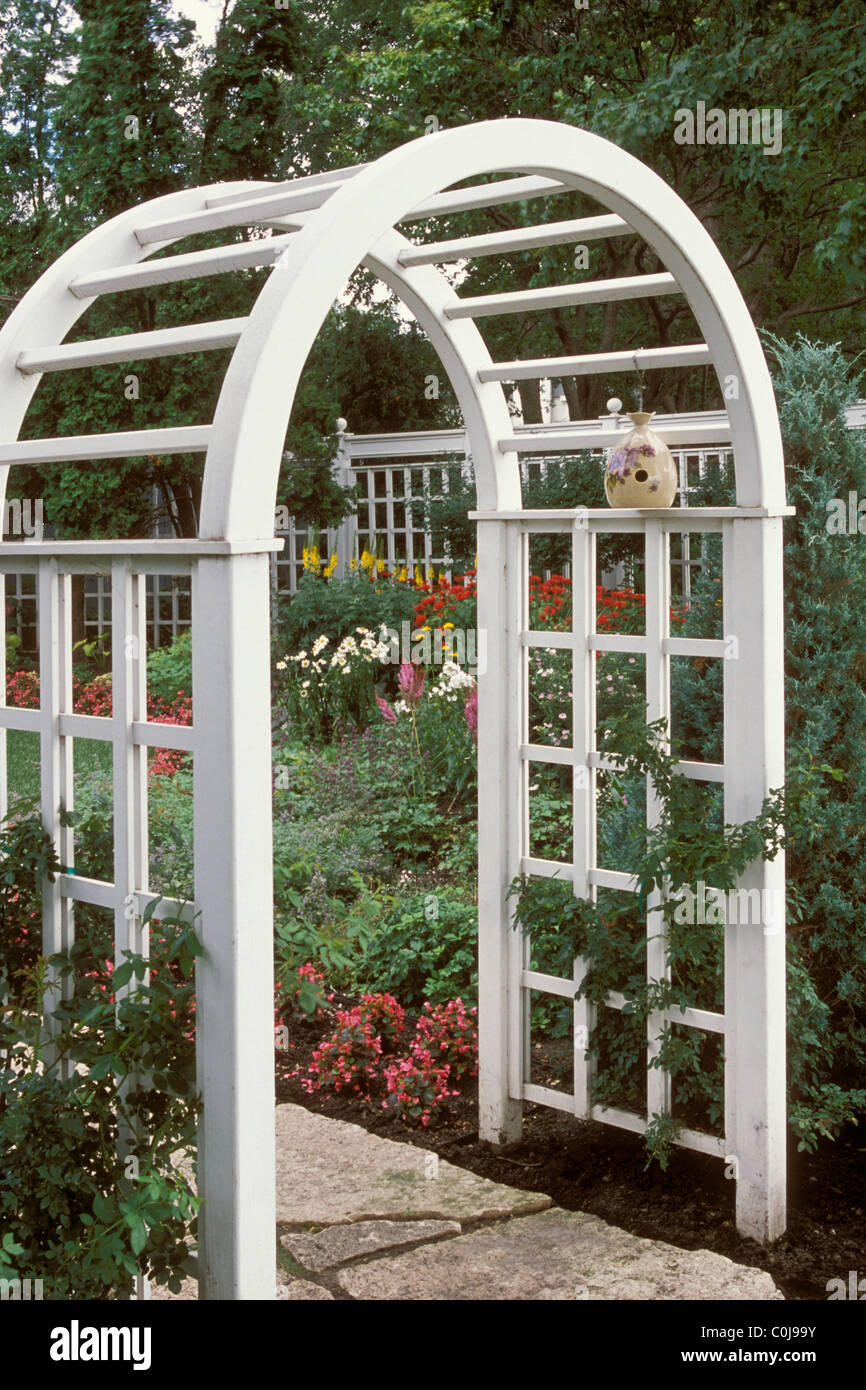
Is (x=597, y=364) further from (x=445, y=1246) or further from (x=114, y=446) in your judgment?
(x=445, y=1246)

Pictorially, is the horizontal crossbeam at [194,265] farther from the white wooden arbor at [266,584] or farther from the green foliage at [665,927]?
the green foliage at [665,927]

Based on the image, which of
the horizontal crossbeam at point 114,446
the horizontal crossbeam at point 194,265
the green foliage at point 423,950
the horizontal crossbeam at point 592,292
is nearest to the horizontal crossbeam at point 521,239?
the horizontal crossbeam at point 592,292

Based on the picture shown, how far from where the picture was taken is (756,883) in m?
3.17

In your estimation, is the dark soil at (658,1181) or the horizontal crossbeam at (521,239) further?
the dark soil at (658,1181)

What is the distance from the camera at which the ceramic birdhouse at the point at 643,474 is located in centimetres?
332

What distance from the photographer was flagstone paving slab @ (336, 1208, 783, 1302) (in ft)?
9.37

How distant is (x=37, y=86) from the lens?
13.0m

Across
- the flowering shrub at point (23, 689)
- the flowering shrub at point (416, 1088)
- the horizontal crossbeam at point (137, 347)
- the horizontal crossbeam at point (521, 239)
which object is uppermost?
the horizontal crossbeam at point (521, 239)

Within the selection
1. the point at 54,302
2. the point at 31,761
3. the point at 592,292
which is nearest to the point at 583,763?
the point at 592,292

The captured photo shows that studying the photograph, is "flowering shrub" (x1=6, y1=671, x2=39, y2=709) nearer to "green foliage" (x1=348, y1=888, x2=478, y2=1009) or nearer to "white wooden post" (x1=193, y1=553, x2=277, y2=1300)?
"green foliage" (x1=348, y1=888, x2=478, y2=1009)

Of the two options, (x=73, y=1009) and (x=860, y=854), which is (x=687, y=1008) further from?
(x=73, y=1009)

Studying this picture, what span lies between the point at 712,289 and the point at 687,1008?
5.70ft

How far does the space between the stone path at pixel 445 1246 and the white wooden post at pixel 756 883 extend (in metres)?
0.26

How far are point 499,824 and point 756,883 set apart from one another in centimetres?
77
